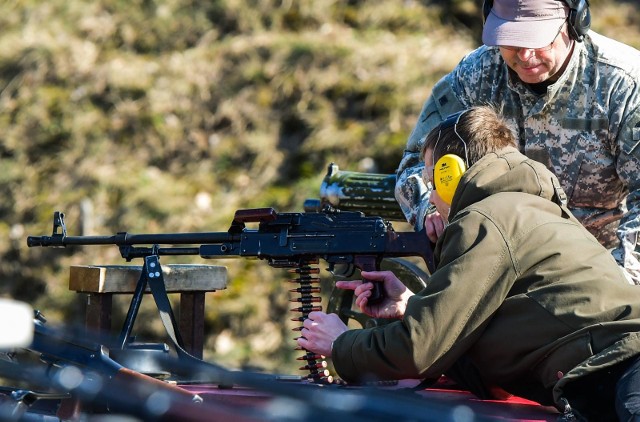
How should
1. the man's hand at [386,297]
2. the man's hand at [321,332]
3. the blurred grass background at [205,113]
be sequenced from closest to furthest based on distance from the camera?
the man's hand at [321,332] < the man's hand at [386,297] < the blurred grass background at [205,113]

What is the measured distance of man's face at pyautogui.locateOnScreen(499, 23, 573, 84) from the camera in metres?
4.75

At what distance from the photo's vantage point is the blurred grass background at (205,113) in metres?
9.30

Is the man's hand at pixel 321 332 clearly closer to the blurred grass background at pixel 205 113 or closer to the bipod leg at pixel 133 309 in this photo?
the bipod leg at pixel 133 309

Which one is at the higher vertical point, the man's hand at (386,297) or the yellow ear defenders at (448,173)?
the yellow ear defenders at (448,173)

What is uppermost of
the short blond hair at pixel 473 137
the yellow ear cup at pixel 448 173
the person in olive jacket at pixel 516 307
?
the short blond hair at pixel 473 137

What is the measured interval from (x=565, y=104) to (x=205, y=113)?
5.42m

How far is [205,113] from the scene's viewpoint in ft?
33.0

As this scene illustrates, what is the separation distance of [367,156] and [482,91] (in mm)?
4028

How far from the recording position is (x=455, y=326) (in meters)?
3.49

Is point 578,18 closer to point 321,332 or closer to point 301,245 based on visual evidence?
point 301,245

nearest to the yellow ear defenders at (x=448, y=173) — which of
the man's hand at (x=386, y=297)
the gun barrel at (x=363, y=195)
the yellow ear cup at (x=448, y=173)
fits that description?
the yellow ear cup at (x=448, y=173)

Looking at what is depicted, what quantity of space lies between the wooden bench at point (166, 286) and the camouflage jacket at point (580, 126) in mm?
1067

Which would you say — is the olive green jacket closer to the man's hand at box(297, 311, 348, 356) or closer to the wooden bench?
the man's hand at box(297, 311, 348, 356)

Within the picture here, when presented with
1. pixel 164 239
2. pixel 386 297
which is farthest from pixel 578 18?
pixel 164 239
